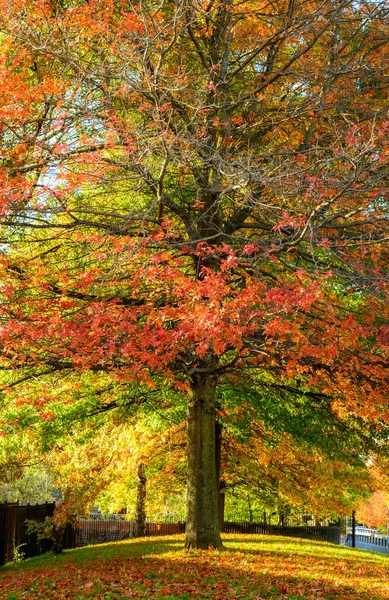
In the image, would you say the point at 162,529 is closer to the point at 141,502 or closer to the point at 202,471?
the point at 141,502

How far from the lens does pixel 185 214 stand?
13617mm

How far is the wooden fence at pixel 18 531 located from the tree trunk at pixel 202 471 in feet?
22.6

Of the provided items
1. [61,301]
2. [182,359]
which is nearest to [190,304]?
[182,359]

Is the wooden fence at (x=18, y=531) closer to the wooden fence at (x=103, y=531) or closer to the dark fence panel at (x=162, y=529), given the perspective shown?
the wooden fence at (x=103, y=531)

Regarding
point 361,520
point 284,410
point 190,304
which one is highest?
point 190,304

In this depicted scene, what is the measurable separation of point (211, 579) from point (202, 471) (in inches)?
142

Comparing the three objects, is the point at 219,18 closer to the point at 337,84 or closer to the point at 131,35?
the point at 337,84

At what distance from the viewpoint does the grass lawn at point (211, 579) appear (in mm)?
9461

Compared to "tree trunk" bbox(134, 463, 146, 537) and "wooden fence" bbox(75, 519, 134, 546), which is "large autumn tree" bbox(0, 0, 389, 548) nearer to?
"tree trunk" bbox(134, 463, 146, 537)

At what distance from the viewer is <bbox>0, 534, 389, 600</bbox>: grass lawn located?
9.46 m

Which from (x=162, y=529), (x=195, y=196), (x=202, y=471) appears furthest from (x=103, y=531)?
(x=195, y=196)

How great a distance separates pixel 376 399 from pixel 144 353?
15.5ft

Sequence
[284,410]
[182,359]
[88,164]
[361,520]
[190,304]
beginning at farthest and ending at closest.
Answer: [361,520] → [284,410] → [182,359] → [88,164] → [190,304]

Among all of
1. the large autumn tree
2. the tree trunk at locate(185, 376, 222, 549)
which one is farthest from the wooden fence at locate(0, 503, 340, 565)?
the tree trunk at locate(185, 376, 222, 549)
